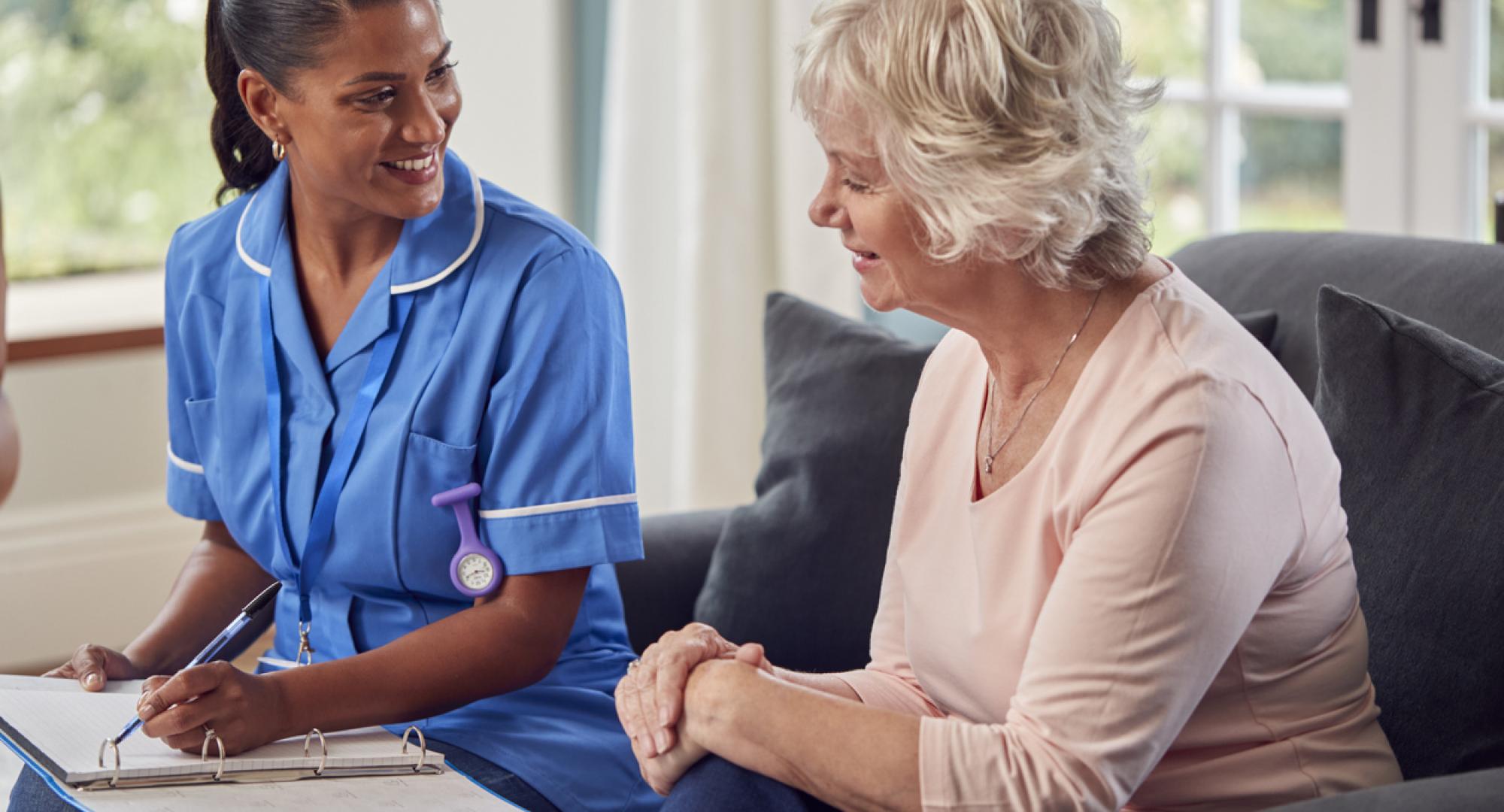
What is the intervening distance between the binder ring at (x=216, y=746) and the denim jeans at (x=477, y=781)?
0.19 m

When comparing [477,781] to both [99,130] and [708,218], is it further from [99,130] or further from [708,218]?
[99,130]

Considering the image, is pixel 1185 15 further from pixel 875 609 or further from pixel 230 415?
pixel 230 415

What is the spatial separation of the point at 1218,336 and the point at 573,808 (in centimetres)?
70

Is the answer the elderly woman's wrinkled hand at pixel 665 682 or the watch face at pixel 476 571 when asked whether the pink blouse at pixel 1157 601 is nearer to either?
the elderly woman's wrinkled hand at pixel 665 682

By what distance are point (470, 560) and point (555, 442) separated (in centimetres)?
14

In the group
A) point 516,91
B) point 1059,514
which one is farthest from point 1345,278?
point 516,91

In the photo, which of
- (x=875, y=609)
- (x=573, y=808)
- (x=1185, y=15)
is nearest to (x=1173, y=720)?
(x=573, y=808)

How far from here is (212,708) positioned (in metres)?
1.30

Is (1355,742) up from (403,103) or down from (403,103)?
down

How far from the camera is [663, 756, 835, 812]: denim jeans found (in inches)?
46.8

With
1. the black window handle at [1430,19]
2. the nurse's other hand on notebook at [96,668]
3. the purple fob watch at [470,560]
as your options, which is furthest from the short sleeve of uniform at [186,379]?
the black window handle at [1430,19]

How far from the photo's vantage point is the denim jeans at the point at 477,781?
141 cm

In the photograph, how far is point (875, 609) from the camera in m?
1.81

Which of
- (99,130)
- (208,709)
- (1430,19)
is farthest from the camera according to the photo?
(99,130)
